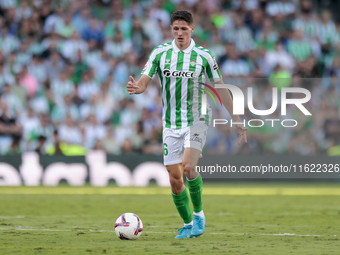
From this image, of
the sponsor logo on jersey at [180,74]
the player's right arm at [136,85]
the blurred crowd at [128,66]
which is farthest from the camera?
the blurred crowd at [128,66]

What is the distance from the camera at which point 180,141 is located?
6.81 m

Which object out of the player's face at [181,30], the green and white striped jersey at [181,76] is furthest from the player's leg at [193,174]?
the player's face at [181,30]

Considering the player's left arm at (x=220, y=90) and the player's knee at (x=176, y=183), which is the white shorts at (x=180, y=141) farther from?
the player's left arm at (x=220, y=90)

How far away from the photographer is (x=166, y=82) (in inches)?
270

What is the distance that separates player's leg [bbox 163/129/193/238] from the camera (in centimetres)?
671

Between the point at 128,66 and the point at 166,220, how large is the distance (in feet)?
28.2

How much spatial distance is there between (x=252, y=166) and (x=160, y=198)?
8.84 ft

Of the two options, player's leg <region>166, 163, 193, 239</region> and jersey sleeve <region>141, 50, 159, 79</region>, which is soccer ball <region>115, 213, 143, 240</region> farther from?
jersey sleeve <region>141, 50, 159, 79</region>

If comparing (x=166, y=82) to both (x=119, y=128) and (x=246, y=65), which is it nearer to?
(x=119, y=128)

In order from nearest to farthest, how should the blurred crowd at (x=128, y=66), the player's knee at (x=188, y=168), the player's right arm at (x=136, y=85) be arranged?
1. the player's right arm at (x=136, y=85)
2. the player's knee at (x=188, y=168)
3. the blurred crowd at (x=128, y=66)

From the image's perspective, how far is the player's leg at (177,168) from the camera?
6715 millimetres

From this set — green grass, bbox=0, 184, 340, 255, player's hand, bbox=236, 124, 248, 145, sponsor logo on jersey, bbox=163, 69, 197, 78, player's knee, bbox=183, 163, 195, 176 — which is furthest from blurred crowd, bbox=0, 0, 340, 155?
player's knee, bbox=183, 163, 195, 176

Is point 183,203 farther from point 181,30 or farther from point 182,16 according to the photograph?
point 182,16

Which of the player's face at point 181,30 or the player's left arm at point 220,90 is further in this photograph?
the player's left arm at point 220,90
